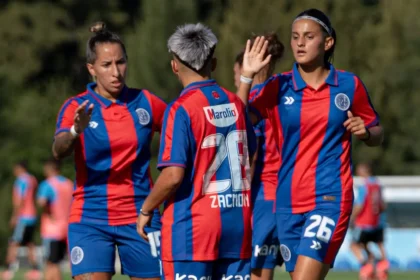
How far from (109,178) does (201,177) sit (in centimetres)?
147

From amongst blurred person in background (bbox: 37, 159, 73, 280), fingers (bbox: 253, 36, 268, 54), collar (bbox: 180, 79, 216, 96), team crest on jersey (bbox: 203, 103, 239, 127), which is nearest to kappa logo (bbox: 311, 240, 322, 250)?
team crest on jersey (bbox: 203, 103, 239, 127)

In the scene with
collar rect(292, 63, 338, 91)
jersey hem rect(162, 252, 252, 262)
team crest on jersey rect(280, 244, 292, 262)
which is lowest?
team crest on jersey rect(280, 244, 292, 262)

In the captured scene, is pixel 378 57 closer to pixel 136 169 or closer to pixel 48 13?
pixel 48 13

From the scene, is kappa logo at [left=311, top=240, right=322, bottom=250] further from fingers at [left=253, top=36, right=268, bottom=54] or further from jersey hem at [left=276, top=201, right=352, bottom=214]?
fingers at [left=253, top=36, right=268, bottom=54]

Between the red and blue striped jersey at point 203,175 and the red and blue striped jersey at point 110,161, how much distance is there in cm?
119

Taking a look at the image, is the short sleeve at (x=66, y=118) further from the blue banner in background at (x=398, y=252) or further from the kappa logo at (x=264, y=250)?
the blue banner in background at (x=398, y=252)

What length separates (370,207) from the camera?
2011 centimetres

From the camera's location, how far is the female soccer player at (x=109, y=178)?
8.00 metres

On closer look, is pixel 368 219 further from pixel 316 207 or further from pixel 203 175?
pixel 203 175

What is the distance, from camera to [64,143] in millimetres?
7746

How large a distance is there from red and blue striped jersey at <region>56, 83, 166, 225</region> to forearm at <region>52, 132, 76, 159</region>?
0.15m

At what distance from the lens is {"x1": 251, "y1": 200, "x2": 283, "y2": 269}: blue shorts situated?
9.27m

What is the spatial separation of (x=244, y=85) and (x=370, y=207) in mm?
13010

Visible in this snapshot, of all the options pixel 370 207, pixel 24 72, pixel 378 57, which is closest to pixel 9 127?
pixel 24 72
